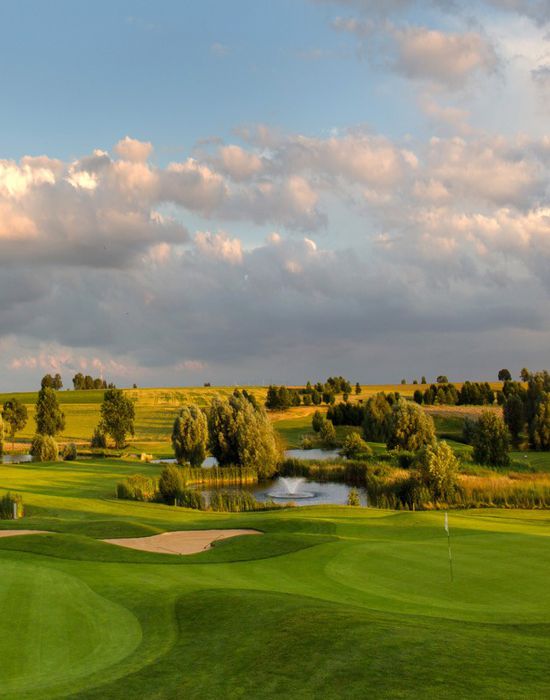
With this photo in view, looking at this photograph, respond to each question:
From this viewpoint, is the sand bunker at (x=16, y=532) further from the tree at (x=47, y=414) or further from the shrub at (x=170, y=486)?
the tree at (x=47, y=414)

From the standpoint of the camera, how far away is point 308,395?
134 m

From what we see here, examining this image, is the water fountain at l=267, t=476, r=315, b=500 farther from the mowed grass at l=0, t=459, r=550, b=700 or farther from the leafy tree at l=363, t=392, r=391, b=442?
the leafy tree at l=363, t=392, r=391, b=442

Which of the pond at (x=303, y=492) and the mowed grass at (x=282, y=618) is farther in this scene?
the pond at (x=303, y=492)

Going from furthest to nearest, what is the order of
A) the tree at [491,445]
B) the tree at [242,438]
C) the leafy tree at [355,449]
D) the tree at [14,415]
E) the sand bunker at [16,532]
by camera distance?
the tree at [14,415], the leafy tree at [355,449], the tree at [242,438], the tree at [491,445], the sand bunker at [16,532]

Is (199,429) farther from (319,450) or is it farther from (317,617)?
(317,617)

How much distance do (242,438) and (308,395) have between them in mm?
74799

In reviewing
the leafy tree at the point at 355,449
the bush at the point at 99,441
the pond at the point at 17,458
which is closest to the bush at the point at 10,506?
the leafy tree at the point at 355,449

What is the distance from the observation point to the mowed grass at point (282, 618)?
8.70 meters

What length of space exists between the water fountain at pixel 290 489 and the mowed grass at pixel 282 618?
26.4 metres

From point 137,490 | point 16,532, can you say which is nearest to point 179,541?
point 16,532

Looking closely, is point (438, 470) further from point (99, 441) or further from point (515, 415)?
point (99, 441)

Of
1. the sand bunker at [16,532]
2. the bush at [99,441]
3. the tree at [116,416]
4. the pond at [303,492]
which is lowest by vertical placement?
the pond at [303,492]

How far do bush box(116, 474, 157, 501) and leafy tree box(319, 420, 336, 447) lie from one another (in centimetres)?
4351

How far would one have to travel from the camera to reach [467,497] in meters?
39.8
